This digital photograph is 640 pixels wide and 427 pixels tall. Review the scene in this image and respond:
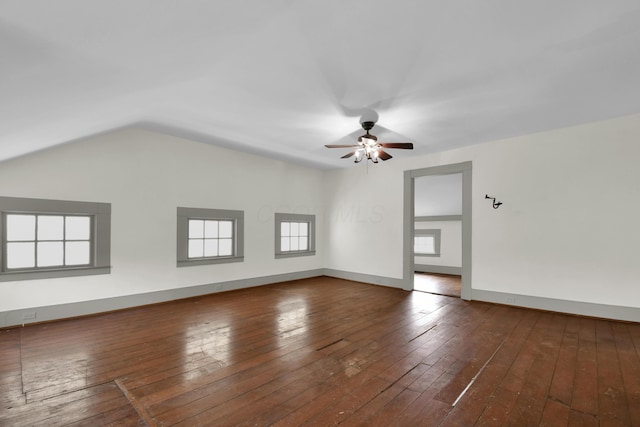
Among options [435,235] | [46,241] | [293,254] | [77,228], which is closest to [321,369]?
[77,228]

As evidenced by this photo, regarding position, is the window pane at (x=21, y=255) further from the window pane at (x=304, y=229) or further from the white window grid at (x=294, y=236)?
the window pane at (x=304, y=229)

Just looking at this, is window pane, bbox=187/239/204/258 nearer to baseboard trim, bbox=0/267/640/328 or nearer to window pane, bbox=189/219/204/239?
window pane, bbox=189/219/204/239

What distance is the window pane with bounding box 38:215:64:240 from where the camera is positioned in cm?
383

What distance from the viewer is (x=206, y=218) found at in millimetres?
5230

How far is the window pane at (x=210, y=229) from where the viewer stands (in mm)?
5387

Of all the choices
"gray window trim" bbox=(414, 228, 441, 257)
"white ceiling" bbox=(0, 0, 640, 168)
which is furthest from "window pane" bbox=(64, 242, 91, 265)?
"gray window trim" bbox=(414, 228, 441, 257)

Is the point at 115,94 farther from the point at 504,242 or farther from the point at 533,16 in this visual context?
the point at 504,242

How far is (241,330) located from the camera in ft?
11.3

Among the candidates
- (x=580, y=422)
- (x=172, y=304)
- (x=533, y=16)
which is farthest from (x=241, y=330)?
(x=533, y=16)

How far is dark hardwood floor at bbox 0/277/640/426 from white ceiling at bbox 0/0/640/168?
203 cm

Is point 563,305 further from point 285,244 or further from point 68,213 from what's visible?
point 68,213

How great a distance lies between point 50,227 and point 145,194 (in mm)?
1179

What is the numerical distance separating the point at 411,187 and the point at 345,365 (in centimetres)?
402

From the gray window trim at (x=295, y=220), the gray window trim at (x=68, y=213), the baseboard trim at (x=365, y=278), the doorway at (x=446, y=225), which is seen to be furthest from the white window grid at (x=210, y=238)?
the doorway at (x=446, y=225)
